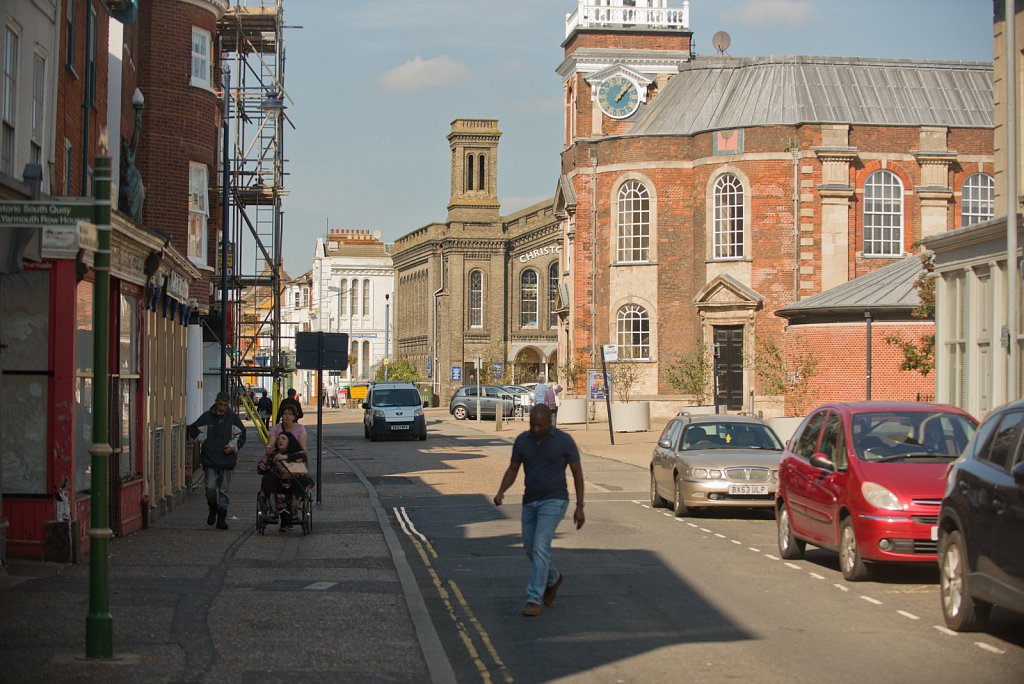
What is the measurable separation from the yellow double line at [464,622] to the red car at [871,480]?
3611 millimetres

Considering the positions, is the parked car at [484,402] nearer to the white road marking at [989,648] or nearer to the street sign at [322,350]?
the street sign at [322,350]

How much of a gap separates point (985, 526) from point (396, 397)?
37120 mm

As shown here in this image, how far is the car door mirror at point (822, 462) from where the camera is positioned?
13.5m

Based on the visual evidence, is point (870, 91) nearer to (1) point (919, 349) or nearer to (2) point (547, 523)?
(1) point (919, 349)

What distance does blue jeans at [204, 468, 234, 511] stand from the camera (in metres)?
17.7

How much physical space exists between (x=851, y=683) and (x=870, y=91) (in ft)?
170

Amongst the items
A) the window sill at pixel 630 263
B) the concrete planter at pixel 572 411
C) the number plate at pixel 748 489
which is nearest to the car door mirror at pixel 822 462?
the number plate at pixel 748 489

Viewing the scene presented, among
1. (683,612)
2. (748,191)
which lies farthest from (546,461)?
(748,191)

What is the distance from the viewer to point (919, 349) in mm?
35562

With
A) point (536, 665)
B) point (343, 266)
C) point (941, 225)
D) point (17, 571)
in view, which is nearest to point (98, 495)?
point (536, 665)

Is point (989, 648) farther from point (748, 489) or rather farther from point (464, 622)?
point (748, 489)

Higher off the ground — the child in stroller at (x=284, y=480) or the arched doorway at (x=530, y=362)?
the arched doorway at (x=530, y=362)

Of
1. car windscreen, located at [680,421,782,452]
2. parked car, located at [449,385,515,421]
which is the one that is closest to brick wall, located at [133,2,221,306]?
car windscreen, located at [680,421,782,452]

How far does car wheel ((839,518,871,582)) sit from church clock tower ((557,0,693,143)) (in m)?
Answer: 48.8
